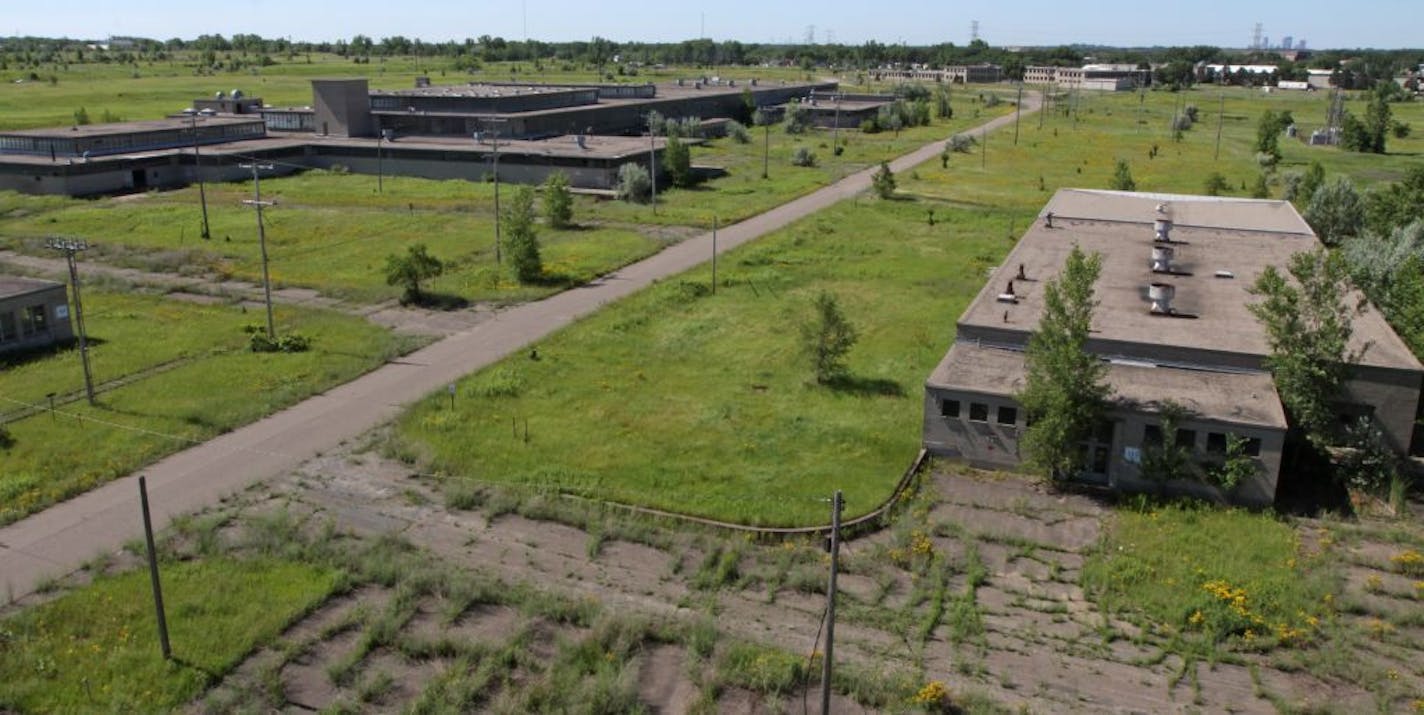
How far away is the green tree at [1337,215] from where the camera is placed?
59781mm

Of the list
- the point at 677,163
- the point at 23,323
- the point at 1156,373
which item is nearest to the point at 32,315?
the point at 23,323

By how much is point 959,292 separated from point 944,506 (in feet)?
79.3

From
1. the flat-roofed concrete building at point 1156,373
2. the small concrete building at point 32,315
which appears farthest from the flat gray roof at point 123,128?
the flat-roofed concrete building at point 1156,373

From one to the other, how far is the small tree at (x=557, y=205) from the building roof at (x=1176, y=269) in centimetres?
2775

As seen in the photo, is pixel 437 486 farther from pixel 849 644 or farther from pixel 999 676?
pixel 999 676

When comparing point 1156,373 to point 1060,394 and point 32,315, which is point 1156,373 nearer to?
point 1060,394

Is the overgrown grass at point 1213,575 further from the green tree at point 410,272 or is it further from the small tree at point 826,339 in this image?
the green tree at point 410,272

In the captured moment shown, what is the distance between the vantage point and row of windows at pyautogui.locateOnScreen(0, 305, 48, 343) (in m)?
38.6

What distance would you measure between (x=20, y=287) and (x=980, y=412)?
34849mm

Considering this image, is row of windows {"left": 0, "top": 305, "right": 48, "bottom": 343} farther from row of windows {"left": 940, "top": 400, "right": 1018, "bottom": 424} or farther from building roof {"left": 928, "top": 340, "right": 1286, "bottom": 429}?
row of windows {"left": 940, "top": 400, "right": 1018, "bottom": 424}

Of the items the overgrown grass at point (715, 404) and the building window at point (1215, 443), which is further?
the overgrown grass at point (715, 404)

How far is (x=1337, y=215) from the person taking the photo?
196ft

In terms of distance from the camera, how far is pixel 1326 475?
96.2 ft

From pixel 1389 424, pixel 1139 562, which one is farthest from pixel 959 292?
pixel 1139 562
